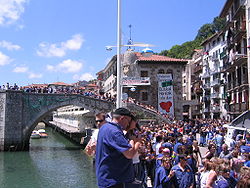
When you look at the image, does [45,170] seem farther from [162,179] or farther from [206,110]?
[206,110]

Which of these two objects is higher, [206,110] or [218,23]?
[218,23]

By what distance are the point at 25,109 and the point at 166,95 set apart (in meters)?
15.3

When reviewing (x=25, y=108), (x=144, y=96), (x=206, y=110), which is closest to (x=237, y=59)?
(x=144, y=96)

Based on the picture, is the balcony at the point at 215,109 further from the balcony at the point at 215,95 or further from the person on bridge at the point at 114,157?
the person on bridge at the point at 114,157

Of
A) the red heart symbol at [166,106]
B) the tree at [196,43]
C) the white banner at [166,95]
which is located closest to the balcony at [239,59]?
the white banner at [166,95]

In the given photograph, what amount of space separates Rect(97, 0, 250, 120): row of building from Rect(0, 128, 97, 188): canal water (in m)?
7.09

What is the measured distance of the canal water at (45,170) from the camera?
15781 millimetres

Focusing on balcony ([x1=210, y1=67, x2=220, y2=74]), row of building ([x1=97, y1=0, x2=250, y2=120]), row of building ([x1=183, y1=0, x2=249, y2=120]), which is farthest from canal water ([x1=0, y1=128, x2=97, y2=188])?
balcony ([x1=210, y1=67, x2=220, y2=74])

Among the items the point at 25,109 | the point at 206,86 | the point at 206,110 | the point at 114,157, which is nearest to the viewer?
the point at 114,157

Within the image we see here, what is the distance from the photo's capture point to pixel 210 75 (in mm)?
48250

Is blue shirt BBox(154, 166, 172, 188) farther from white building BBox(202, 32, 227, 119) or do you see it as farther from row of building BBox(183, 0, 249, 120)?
white building BBox(202, 32, 227, 119)

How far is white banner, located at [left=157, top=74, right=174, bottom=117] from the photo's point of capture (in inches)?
1299

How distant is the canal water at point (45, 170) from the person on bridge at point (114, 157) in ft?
40.2

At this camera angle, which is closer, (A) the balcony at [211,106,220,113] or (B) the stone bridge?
(B) the stone bridge
